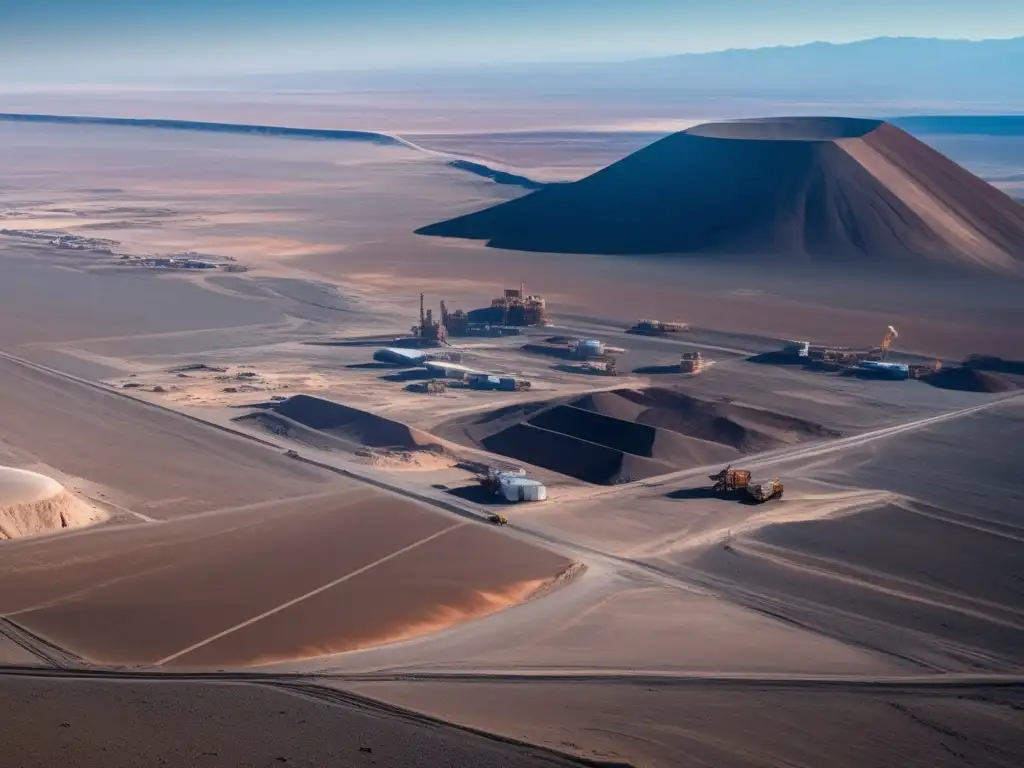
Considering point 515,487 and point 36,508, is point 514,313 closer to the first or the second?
point 515,487

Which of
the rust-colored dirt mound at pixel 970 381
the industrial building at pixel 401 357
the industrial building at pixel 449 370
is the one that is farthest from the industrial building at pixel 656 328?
the rust-colored dirt mound at pixel 970 381

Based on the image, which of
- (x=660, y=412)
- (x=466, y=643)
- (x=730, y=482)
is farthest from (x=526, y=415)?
(x=466, y=643)

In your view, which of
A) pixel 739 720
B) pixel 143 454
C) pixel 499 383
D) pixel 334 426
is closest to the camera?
pixel 739 720

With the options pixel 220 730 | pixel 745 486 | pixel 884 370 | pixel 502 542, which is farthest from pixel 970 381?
pixel 220 730

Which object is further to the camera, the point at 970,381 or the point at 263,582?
the point at 970,381

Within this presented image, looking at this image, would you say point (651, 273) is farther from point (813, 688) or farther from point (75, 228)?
point (813, 688)

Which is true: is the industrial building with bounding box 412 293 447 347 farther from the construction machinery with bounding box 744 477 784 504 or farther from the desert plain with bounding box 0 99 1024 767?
the construction machinery with bounding box 744 477 784 504
